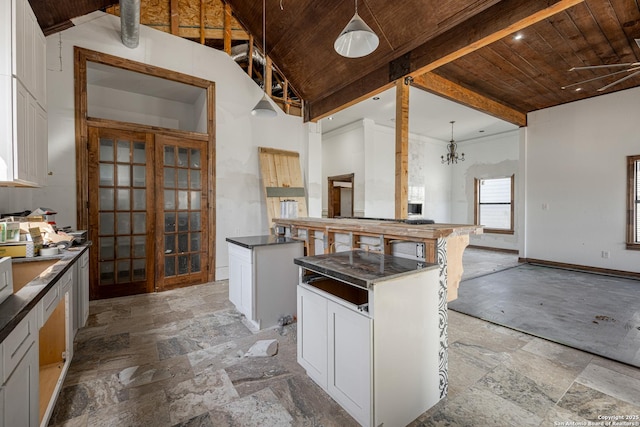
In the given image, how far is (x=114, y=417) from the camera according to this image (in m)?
1.79

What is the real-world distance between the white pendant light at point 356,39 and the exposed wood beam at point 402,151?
1.33 meters

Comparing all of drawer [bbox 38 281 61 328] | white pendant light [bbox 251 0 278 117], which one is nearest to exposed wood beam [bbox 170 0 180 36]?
white pendant light [bbox 251 0 278 117]

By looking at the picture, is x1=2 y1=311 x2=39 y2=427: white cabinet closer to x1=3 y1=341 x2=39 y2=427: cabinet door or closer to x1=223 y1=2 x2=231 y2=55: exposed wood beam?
x1=3 y1=341 x2=39 y2=427: cabinet door

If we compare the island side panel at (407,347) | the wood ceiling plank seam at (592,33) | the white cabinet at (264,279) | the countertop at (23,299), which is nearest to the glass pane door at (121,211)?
the white cabinet at (264,279)

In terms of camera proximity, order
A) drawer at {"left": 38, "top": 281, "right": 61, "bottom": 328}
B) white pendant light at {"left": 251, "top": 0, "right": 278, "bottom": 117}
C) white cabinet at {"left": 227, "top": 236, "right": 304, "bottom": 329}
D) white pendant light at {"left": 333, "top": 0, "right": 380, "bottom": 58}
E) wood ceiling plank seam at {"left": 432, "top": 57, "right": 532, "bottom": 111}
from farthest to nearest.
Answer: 1. wood ceiling plank seam at {"left": 432, "top": 57, "right": 532, "bottom": 111}
2. white pendant light at {"left": 251, "top": 0, "right": 278, "bottom": 117}
3. white cabinet at {"left": 227, "top": 236, "right": 304, "bottom": 329}
4. white pendant light at {"left": 333, "top": 0, "right": 380, "bottom": 58}
5. drawer at {"left": 38, "top": 281, "right": 61, "bottom": 328}

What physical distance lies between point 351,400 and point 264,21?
17.3 ft

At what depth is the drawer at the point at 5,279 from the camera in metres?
1.28

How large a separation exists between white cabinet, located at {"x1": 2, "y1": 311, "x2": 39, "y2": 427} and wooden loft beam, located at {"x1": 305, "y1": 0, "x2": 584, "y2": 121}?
431 cm

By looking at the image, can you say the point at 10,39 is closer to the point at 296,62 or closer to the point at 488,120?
the point at 296,62

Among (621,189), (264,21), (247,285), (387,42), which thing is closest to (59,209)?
(247,285)

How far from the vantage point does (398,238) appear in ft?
8.12

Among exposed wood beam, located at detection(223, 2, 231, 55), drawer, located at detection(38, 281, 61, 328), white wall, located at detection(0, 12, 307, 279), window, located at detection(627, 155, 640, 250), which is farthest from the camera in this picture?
window, located at detection(627, 155, 640, 250)

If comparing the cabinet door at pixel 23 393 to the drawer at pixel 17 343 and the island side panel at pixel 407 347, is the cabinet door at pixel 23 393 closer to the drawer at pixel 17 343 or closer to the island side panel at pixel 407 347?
the drawer at pixel 17 343

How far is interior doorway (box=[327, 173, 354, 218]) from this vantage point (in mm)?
8252
